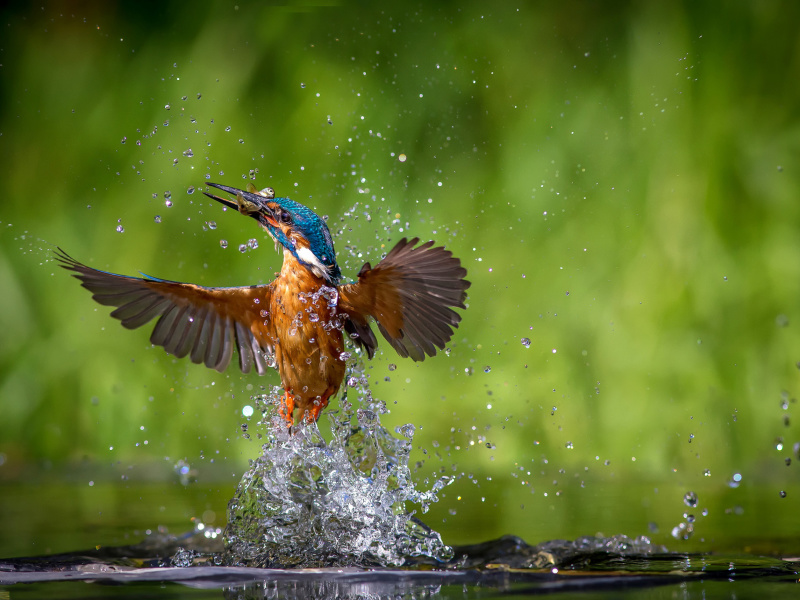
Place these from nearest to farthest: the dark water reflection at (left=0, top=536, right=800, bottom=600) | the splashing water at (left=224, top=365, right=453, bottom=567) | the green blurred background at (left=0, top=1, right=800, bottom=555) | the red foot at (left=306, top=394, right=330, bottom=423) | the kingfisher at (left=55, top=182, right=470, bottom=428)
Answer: the dark water reflection at (left=0, top=536, right=800, bottom=600) → the splashing water at (left=224, top=365, right=453, bottom=567) → the kingfisher at (left=55, top=182, right=470, bottom=428) → the red foot at (left=306, top=394, right=330, bottom=423) → the green blurred background at (left=0, top=1, right=800, bottom=555)

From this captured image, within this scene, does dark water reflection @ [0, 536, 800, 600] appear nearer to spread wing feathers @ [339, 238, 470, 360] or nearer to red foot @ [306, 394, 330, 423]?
red foot @ [306, 394, 330, 423]

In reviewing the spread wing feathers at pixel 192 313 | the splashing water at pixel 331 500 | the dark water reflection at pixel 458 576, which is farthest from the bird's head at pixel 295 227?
the dark water reflection at pixel 458 576

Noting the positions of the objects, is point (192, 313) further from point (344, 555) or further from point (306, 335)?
point (344, 555)

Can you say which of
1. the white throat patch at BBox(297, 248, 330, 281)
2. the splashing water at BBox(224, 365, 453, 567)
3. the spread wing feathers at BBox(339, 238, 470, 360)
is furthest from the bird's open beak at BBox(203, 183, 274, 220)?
the splashing water at BBox(224, 365, 453, 567)

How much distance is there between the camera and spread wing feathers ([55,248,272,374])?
2283 millimetres

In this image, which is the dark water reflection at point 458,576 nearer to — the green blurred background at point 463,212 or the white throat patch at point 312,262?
the white throat patch at point 312,262

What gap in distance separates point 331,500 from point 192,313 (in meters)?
0.63

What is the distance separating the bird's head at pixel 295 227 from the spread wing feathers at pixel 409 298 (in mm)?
84

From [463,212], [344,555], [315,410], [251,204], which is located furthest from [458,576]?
[463,212]

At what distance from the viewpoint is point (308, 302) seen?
216 centimetres

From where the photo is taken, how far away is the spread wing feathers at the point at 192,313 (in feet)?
7.49

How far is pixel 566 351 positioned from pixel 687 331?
0.54 meters

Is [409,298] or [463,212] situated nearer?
[409,298]

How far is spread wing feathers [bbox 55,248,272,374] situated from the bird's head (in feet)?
0.48
